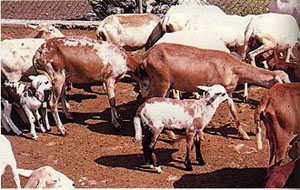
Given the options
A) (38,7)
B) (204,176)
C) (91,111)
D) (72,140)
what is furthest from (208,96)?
(38,7)

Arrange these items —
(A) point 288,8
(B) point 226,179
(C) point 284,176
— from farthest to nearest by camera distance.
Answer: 1. (A) point 288,8
2. (B) point 226,179
3. (C) point 284,176

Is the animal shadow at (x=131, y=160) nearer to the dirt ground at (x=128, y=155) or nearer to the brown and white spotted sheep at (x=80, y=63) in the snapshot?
the dirt ground at (x=128, y=155)

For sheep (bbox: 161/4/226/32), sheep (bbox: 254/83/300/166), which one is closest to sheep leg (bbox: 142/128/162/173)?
sheep (bbox: 254/83/300/166)

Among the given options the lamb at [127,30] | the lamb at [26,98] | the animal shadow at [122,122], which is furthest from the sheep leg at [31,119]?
the lamb at [127,30]

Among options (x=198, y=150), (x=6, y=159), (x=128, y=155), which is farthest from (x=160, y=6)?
(x=6, y=159)

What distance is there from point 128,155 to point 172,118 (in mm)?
1021

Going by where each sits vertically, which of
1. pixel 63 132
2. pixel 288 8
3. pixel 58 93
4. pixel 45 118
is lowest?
pixel 63 132

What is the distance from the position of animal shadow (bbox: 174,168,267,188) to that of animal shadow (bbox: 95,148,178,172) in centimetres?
60

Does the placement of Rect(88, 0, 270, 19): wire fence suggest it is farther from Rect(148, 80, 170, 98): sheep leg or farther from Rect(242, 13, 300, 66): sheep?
Rect(148, 80, 170, 98): sheep leg

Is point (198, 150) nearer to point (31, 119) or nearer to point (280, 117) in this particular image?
point (280, 117)

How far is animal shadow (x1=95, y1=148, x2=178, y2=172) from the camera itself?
7.30 metres

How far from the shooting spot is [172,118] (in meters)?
6.95

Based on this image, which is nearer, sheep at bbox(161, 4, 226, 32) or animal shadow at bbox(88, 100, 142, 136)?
animal shadow at bbox(88, 100, 142, 136)

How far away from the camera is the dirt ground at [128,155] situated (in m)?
6.85
